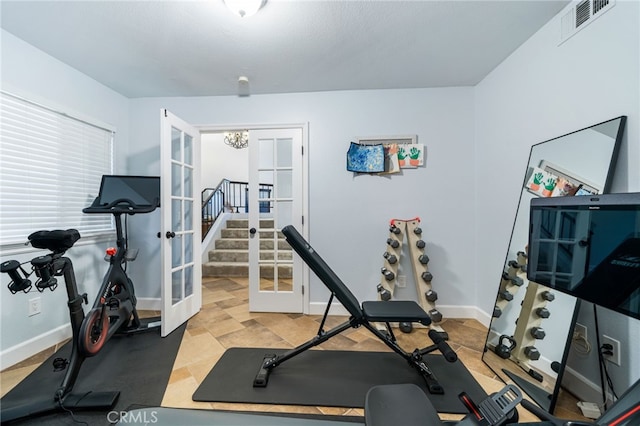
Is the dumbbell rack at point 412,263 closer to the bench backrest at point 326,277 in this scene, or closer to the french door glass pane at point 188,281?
the bench backrest at point 326,277

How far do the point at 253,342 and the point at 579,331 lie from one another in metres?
2.42

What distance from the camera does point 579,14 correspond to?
5.43ft

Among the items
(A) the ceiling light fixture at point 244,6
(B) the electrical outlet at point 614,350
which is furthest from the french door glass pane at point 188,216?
(B) the electrical outlet at point 614,350

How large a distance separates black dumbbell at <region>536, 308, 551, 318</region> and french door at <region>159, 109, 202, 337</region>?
10.0ft

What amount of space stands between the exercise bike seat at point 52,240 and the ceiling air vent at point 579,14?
3601 mm

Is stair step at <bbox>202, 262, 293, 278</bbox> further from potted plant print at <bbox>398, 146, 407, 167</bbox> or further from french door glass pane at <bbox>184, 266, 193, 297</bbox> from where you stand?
potted plant print at <bbox>398, 146, 407, 167</bbox>

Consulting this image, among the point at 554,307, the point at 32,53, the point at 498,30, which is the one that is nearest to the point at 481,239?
the point at 554,307

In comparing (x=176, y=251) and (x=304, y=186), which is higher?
(x=304, y=186)

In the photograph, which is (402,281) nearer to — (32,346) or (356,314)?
(356,314)

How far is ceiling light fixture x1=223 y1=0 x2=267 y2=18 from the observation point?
159 cm

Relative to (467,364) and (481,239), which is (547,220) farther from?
(481,239)

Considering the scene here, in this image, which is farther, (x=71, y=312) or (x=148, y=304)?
(x=148, y=304)

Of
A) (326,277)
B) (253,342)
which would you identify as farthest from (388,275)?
(253,342)

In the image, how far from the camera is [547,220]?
4.08 feet
